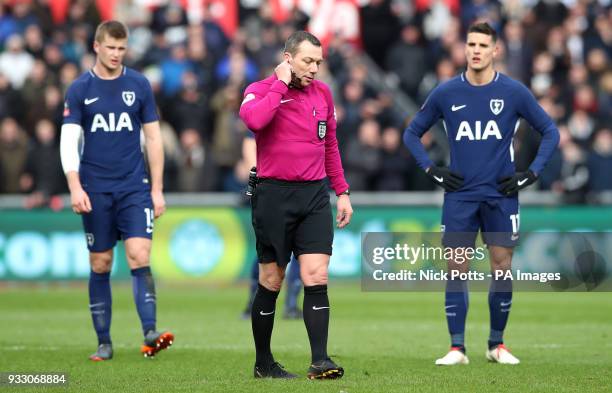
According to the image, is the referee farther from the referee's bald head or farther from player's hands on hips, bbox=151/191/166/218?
player's hands on hips, bbox=151/191/166/218

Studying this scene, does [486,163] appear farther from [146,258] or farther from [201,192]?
[201,192]

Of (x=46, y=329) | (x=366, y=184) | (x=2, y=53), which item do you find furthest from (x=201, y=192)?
(x=46, y=329)

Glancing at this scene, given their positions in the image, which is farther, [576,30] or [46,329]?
[576,30]

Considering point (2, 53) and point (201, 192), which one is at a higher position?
point (2, 53)

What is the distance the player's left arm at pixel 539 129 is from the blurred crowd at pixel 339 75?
976 cm

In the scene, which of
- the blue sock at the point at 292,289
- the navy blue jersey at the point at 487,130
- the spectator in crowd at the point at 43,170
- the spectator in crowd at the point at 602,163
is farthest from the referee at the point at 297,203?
the spectator in crowd at the point at 602,163

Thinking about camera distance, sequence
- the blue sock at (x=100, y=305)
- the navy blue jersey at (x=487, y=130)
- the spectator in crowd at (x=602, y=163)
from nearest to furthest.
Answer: the navy blue jersey at (x=487, y=130) → the blue sock at (x=100, y=305) → the spectator in crowd at (x=602, y=163)

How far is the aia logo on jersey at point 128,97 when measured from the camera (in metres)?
11.1

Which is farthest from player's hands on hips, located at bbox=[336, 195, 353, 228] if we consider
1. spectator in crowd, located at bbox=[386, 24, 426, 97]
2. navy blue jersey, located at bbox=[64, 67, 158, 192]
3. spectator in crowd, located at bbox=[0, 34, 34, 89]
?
spectator in crowd, located at bbox=[0, 34, 34, 89]

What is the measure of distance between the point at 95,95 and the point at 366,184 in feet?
35.7

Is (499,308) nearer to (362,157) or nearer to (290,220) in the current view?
(290,220)

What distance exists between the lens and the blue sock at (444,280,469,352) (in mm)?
10730

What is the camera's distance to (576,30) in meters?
23.7

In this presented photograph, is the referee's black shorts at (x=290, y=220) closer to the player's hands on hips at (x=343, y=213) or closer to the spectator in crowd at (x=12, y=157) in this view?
the player's hands on hips at (x=343, y=213)
